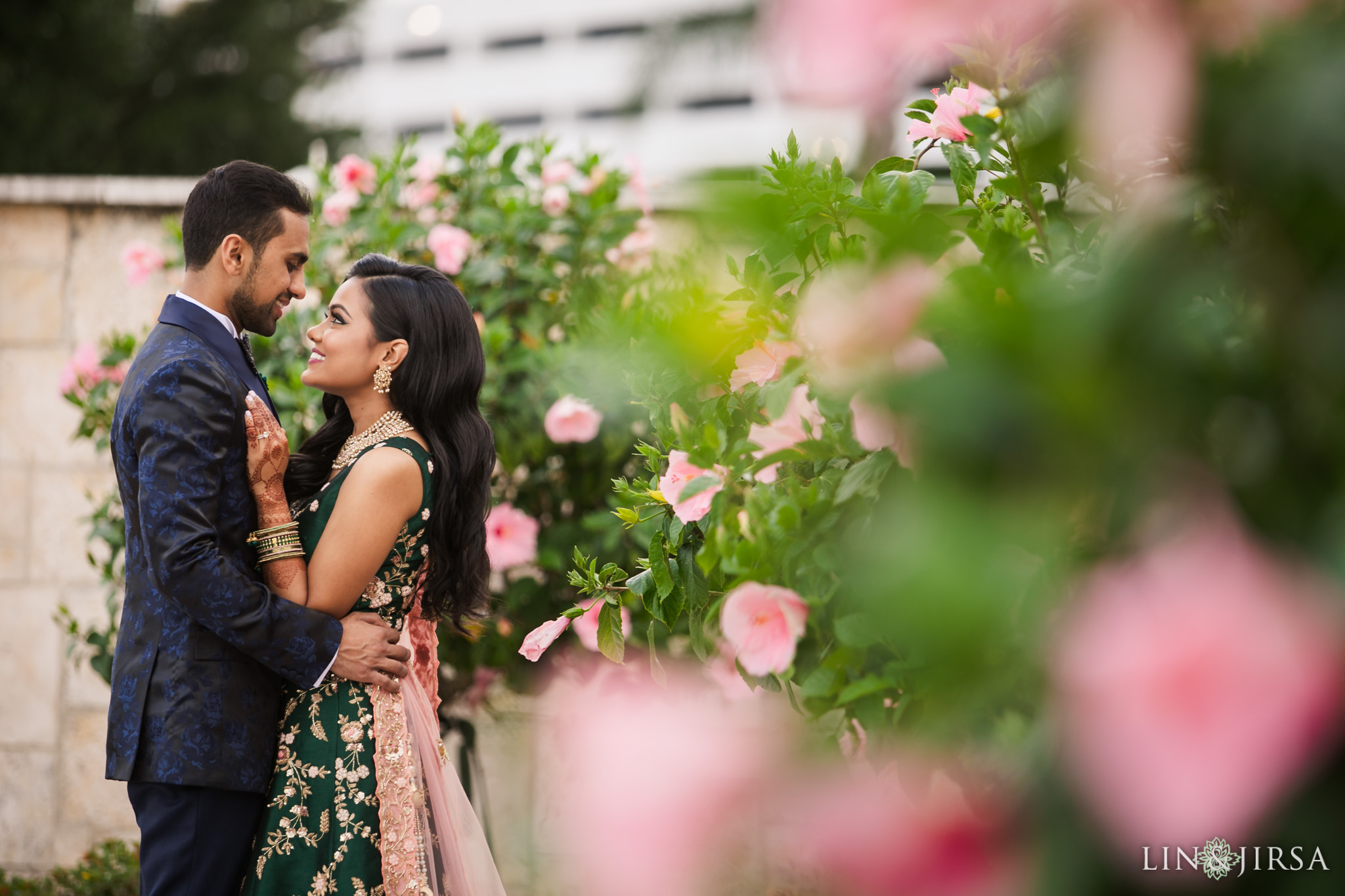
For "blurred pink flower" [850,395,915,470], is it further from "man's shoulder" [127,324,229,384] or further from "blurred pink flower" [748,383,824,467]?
"man's shoulder" [127,324,229,384]

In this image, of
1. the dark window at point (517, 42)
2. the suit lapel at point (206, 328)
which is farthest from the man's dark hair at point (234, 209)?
the dark window at point (517, 42)

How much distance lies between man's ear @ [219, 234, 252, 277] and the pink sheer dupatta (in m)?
0.87

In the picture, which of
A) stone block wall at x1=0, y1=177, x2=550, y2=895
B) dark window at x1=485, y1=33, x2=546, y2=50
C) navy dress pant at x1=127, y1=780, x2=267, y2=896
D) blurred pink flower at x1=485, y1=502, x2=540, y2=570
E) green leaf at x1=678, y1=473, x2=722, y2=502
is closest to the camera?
green leaf at x1=678, y1=473, x2=722, y2=502

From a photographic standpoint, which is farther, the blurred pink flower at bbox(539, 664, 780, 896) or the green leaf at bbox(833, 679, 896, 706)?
the green leaf at bbox(833, 679, 896, 706)

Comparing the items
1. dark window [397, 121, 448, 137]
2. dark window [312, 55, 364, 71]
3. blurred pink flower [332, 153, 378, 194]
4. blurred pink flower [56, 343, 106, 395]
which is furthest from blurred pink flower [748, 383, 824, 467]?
dark window [397, 121, 448, 137]

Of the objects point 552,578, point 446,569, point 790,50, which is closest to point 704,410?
point 790,50

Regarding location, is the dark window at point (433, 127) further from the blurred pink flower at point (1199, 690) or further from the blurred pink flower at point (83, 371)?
the blurred pink flower at point (1199, 690)

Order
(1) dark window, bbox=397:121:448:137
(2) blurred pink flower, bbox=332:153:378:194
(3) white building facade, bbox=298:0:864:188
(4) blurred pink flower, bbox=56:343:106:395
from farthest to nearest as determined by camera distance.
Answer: (1) dark window, bbox=397:121:448:137, (3) white building facade, bbox=298:0:864:188, (2) blurred pink flower, bbox=332:153:378:194, (4) blurred pink flower, bbox=56:343:106:395

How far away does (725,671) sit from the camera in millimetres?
923

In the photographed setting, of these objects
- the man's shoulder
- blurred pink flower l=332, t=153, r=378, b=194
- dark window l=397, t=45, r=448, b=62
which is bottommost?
the man's shoulder

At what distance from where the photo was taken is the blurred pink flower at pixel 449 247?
9.68 ft

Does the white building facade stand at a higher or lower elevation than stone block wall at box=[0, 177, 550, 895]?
higher

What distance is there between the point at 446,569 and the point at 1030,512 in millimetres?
1982

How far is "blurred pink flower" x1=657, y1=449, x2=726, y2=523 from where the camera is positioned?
0.86 meters
